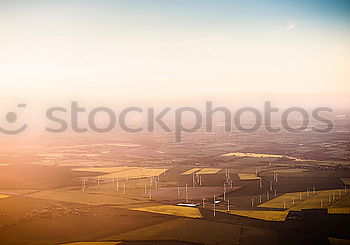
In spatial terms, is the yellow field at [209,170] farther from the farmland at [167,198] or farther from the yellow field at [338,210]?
the yellow field at [338,210]

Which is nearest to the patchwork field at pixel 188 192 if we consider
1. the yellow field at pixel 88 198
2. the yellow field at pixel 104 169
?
the yellow field at pixel 88 198

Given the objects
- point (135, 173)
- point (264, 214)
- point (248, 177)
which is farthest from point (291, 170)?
point (264, 214)

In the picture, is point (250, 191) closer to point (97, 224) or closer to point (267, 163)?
point (97, 224)

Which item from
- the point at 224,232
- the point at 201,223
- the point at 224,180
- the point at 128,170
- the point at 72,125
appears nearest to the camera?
the point at 224,232

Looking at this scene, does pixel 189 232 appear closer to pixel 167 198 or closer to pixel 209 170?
pixel 167 198

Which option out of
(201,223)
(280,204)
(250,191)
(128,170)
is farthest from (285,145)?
(201,223)

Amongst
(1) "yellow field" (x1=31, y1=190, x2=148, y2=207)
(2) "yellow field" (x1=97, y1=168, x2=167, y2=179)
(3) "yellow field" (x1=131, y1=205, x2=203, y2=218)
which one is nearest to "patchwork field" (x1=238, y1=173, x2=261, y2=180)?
(2) "yellow field" (x1=97, y1=168, x2=167, y2=179)
